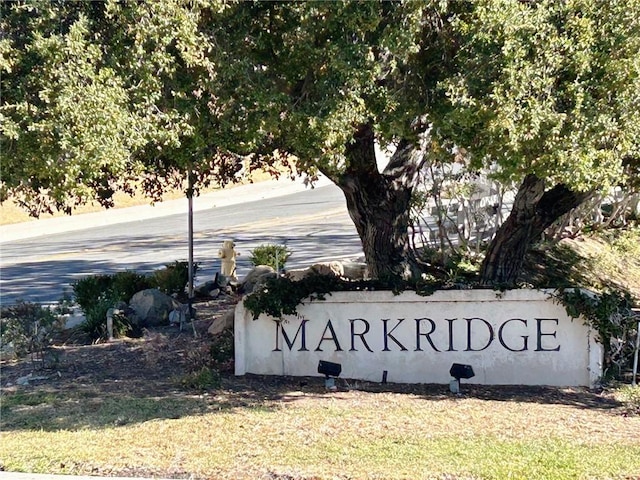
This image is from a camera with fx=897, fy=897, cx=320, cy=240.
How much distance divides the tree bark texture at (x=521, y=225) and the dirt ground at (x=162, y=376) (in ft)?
5.15

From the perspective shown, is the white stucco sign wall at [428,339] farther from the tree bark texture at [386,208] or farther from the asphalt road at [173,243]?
the asphalt road at [173,243]

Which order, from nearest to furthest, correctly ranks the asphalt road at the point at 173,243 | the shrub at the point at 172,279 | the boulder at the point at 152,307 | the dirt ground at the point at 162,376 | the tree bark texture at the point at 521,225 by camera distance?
the dirt ground at the point at 162,376
the tree bark texture at the point at 521,225
the boulder at the point at 152,307
the shrub at the point at 172,279
the asphalt road at the point at 173,243

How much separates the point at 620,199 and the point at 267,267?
261 inches

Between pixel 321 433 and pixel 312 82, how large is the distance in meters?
3.00

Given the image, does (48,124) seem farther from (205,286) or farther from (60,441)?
(205,286)

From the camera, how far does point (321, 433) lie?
7316mm

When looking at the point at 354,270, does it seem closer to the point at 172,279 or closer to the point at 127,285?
the point at 172,279

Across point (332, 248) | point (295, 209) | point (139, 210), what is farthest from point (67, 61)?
point (139, 210)

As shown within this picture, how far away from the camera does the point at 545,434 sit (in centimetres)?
730

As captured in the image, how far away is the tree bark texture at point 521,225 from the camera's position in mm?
9961

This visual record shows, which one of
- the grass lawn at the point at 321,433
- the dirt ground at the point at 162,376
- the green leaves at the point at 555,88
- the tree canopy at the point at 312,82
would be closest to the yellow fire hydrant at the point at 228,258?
the dirt ground at the point at 162,376

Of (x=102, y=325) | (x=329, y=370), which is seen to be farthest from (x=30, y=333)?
(x=329, y=370)

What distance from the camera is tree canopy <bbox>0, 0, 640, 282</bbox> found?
6777 mm

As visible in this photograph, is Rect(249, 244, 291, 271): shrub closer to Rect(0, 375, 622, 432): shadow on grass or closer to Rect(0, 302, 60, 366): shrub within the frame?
Rect(0, 302, 60, 366): shrub
